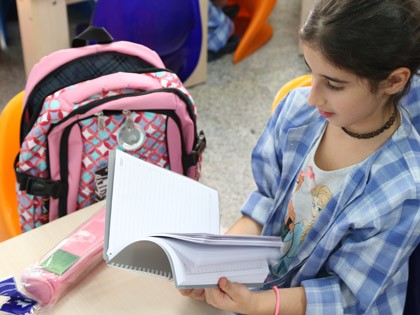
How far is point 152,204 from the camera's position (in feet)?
2.84

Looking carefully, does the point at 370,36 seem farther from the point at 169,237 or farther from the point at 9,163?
the point at 9,163

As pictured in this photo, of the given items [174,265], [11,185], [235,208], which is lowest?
[235,208]

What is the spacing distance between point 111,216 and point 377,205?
367 mm

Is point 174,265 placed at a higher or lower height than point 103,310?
higher

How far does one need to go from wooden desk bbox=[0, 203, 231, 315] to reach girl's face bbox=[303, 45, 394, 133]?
341mm

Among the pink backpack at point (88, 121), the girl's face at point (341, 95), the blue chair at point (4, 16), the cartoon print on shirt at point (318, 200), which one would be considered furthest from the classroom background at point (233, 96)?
the girl's face at point (341, 95)

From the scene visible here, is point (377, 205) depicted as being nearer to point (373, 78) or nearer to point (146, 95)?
point (373, 78)

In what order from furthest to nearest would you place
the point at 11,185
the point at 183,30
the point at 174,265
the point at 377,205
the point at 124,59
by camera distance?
the point at 183,30, the point at 11,185, the point at 124,59, the point at 377,205, the point at 174,265

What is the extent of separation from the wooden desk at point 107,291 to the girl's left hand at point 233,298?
0.14 feet

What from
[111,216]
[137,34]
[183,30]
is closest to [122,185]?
[111,216]

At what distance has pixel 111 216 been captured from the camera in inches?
31.0

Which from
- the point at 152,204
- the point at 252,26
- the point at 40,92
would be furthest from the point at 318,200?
the point at 252,26

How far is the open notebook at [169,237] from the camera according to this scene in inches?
30.0

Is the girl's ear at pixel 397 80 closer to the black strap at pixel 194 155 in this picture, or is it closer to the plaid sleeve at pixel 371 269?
the plaid sleeve at pixel 371 269
